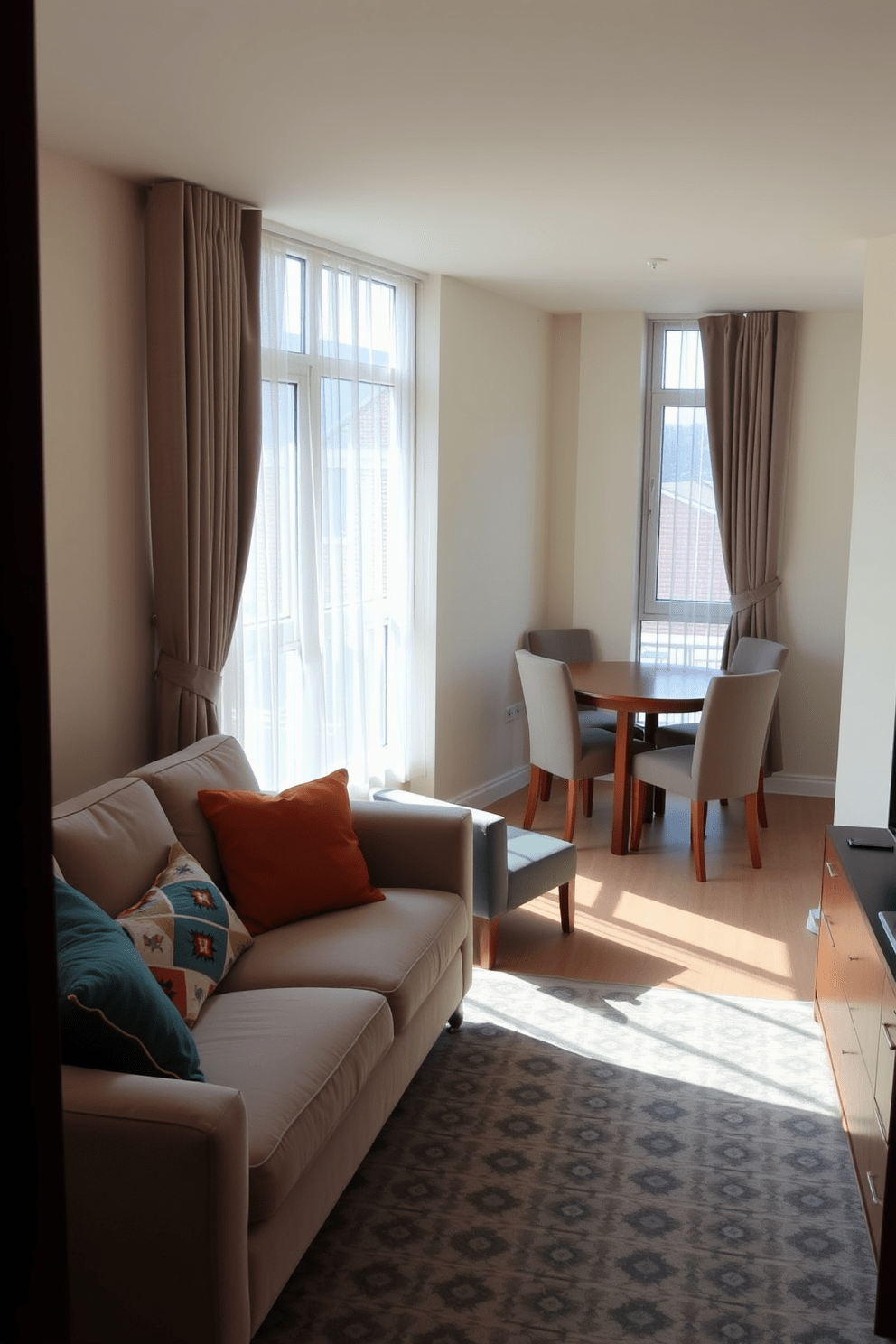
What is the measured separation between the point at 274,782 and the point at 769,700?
2351mm

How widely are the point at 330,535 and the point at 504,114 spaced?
2.20 m

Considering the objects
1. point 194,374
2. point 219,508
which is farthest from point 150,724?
point 194,374

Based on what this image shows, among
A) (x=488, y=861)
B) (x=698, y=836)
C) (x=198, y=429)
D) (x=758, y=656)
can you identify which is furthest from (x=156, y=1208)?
(x=758, y=656)

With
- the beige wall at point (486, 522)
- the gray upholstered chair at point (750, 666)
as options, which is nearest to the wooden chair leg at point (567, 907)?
the beige wall at point (486, 522)

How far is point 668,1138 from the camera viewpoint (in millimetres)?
2988

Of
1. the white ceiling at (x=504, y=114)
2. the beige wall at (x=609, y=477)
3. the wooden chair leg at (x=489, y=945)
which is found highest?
the white ceiling at (x=504, y=114)

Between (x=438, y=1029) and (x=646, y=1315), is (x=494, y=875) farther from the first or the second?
(x=646, y=1315)

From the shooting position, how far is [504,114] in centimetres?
295

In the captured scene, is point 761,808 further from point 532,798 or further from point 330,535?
A: point 330,535

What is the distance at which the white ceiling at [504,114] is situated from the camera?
7.79 ft

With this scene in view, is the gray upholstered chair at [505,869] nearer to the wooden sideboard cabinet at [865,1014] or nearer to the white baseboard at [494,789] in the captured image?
the wooden sideboard cabinet at [865,1014]

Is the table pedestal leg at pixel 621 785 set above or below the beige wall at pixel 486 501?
below

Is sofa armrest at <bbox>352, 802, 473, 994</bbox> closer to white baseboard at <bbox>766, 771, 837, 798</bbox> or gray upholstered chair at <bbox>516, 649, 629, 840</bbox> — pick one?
gray upholstered chair at <bbox>516, 649, 629, 840</bbox>

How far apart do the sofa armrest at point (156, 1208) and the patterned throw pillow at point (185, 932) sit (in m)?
0.59
